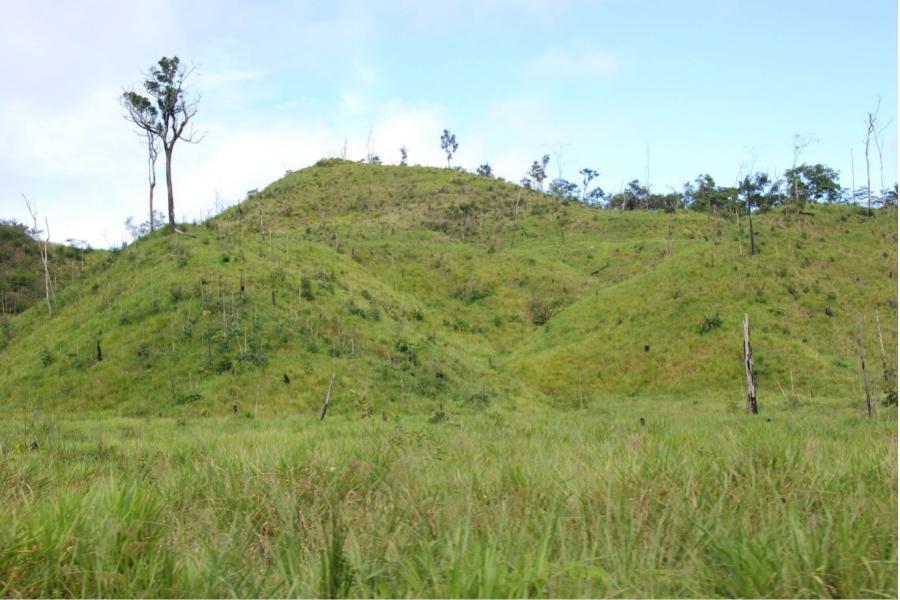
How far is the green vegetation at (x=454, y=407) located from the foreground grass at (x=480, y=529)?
2cm

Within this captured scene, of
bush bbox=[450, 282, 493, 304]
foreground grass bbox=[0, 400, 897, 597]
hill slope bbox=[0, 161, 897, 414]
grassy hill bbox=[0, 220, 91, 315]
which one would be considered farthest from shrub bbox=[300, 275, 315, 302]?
foreground grass bbox=[0, 400, 897, 597]

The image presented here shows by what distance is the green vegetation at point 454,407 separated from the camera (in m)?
2.98

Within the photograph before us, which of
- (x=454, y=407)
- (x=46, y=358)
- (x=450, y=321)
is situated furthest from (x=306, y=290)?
(x=450, y=321)

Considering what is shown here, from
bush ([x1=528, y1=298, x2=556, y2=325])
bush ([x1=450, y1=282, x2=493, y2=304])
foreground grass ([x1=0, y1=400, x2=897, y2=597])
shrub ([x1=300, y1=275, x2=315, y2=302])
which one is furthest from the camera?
bush ([x1=450, y1=282, x2=493, y2=304])

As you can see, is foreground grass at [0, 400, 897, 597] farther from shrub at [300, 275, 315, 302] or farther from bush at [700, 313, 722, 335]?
bush at [700, 313, 722, 335]

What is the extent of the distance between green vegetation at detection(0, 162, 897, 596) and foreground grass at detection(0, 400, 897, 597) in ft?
0.07

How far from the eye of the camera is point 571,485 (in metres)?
4.11

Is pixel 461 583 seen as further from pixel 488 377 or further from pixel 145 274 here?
pixel 145 274

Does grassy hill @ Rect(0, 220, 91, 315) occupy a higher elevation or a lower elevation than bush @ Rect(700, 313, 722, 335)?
higher

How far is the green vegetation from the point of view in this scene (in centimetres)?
298

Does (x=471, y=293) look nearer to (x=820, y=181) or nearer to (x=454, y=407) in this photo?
(x=454, y=407)

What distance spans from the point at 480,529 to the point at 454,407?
2009cm

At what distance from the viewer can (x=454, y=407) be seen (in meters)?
23.4

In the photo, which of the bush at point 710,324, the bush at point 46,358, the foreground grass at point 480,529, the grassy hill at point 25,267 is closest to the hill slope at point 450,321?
the bush at point 46,358
